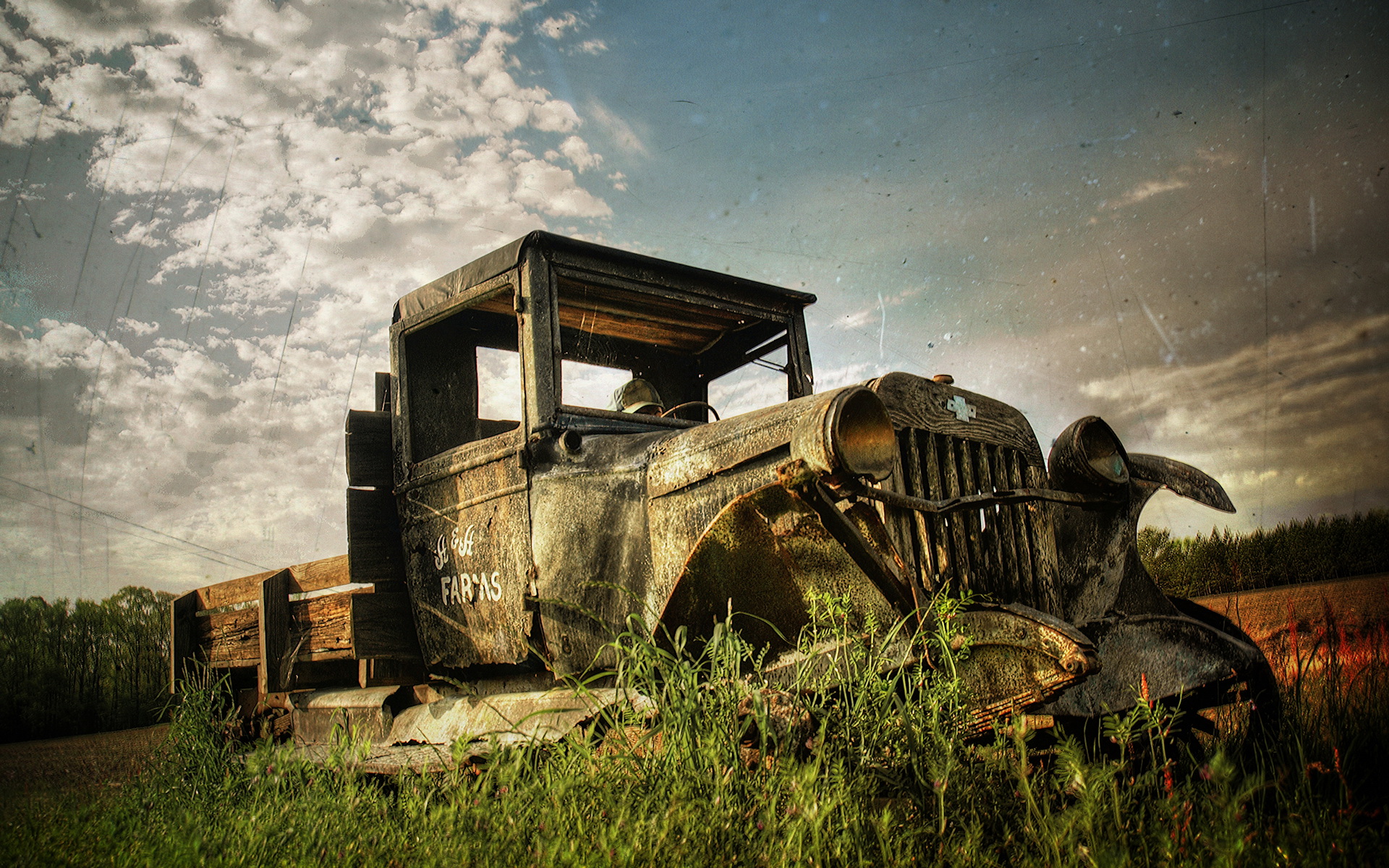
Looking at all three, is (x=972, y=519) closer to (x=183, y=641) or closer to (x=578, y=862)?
(x=578, y=862)

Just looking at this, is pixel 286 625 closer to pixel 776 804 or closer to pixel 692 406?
pixel 692 406

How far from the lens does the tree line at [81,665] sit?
221 inches

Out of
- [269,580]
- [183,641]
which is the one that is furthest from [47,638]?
[269,580]

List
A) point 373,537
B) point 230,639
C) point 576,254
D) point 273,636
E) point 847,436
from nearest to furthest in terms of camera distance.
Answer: point 847,436
point 576,254
point 373,537
point 273,636
point 230,639

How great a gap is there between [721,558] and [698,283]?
1.64 meters

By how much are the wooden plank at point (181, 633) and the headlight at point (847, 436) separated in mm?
4213

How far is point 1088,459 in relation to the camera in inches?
112

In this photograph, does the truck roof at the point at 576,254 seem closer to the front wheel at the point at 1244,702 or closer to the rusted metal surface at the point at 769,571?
the rusted metal surface at the point at 769,571

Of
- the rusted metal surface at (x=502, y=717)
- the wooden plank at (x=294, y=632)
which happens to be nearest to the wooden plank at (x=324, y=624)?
the wooden plank at (x=294, y=632)

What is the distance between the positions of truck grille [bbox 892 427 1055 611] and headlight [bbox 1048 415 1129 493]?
3.0 inches

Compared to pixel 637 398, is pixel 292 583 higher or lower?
lower

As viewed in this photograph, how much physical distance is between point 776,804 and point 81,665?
654 centimetres

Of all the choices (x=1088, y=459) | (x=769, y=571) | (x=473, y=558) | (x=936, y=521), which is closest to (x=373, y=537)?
(x=473, y=558)

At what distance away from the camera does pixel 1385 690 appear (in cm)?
275
